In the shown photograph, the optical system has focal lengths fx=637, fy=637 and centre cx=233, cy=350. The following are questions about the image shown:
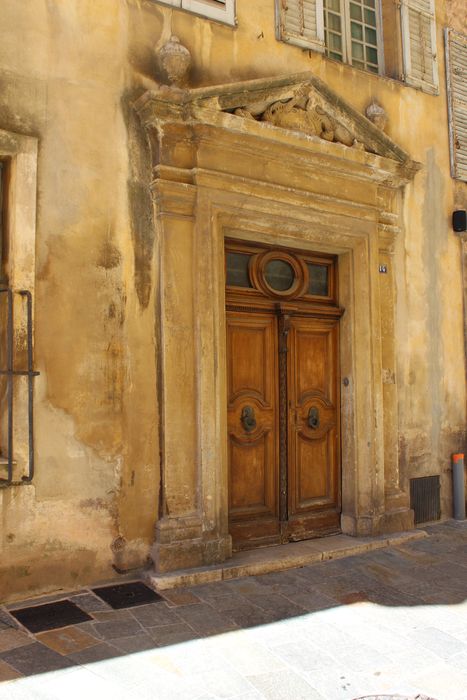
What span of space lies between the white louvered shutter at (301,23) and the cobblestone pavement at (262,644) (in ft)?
14.9

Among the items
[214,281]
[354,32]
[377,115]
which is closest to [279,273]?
[214,281]

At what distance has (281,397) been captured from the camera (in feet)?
18.2

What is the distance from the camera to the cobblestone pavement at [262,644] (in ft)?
10.1

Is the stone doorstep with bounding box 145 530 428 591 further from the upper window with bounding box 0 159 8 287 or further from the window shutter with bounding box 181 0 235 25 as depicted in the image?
the window shutter with bounding box 181 0 235 25

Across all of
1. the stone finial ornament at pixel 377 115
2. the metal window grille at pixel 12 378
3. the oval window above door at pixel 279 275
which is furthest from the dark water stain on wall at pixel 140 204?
the stone finial ornament at pixel 377 115

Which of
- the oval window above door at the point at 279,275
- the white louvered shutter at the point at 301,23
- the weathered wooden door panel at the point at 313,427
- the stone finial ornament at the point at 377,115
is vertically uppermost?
the white louvered shutter at the point at 301,23

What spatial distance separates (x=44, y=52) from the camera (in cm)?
439

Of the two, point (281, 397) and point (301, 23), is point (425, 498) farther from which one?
point (301, 23)

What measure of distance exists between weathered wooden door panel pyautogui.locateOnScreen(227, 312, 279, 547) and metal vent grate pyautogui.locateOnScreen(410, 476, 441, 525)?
5.22ft

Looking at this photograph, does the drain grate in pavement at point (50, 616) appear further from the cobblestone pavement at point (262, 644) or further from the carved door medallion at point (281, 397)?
the carved door medallion at point (281, 397)

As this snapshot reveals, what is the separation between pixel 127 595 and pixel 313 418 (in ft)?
7.65

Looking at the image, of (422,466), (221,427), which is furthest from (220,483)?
(422,466)

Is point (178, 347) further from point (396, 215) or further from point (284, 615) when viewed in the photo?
point (396, 215)

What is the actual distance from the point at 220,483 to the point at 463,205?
13.8 ft
